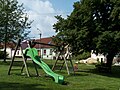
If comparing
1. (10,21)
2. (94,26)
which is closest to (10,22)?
(10,21)

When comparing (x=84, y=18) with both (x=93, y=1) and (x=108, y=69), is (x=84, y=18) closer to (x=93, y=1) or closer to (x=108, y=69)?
(x=93, y=1)

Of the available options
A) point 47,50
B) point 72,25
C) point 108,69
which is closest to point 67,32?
point 72,25

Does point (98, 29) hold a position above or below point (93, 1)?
below

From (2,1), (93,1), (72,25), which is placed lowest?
(72,25)

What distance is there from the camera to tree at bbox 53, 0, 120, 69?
27.4 meters

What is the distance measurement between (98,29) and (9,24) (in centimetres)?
1937

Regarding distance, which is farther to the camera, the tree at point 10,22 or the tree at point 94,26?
the tree at point 10,22

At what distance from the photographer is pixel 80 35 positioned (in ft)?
91.2

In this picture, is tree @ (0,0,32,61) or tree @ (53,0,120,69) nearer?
tree @ (53,0,120,69)

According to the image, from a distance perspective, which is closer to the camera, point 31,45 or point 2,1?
point 31,45

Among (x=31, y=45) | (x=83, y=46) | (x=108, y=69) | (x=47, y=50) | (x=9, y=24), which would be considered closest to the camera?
(x=31, y=45)

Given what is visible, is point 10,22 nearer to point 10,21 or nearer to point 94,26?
point 10,21

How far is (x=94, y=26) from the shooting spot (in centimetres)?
2903

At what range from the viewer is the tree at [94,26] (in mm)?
27438
